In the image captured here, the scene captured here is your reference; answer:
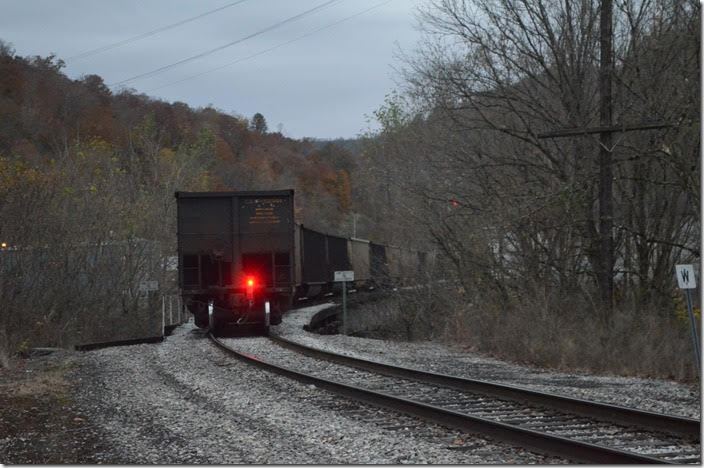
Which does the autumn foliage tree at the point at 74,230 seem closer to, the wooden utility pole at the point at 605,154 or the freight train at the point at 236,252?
the freight train at the point at 236,252

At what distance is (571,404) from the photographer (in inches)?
355

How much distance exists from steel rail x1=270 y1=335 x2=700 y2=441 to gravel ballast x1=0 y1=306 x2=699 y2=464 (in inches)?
41.6

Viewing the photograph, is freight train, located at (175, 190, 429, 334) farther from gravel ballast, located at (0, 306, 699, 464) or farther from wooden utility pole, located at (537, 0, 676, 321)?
wooden utility pole, located at (537, 0, 676, 321)

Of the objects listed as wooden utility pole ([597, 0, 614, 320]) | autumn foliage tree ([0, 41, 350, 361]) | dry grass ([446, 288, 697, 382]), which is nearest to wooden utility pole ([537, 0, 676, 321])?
wooden utility pole ([597, 0, 614, 320])

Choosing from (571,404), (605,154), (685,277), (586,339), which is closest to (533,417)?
(571,404)

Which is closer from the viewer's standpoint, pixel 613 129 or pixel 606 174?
pixel 613 129

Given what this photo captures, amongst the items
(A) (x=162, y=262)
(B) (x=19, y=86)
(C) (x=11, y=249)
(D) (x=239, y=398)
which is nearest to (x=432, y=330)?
(A) (x=162, y=262)

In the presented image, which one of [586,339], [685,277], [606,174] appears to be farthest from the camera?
[606,174]

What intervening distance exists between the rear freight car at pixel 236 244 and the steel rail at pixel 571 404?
857 cm

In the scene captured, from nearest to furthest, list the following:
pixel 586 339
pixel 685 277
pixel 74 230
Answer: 1. pixel 685 277
2. pixel 586 339
3. pixel 74 230

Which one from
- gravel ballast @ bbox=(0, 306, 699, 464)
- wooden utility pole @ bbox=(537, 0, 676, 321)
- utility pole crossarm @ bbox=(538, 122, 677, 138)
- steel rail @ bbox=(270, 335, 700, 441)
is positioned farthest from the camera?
wooden utility pole @ bbox=(537, 0, 676, 321)

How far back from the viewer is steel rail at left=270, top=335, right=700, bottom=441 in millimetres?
7664

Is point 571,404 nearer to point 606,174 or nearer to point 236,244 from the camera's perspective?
point 606,174

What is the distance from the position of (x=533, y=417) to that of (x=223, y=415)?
344 centimetres
